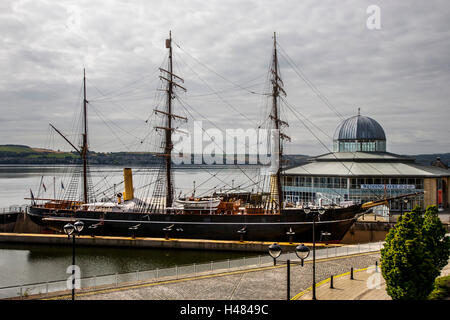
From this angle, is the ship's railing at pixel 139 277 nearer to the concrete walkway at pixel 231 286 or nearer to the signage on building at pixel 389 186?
the concrete walkway at pixel 231 286

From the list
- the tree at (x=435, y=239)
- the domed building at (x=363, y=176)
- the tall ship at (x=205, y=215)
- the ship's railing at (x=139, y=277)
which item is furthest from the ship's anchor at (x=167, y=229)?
the tree at (x=435, y=239)

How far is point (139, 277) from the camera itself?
18.9m

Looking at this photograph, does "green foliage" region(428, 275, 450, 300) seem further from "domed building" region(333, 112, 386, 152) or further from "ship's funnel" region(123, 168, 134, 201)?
"domed building" region(333, 112, 386, 152)

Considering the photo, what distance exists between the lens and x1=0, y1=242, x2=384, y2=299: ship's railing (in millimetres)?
16297

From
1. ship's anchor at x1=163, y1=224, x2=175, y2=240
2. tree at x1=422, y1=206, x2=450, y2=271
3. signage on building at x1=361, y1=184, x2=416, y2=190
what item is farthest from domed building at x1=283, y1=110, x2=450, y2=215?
tree at x1=422, y1=206, x2=450, y2=271

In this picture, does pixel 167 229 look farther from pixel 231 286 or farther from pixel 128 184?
pixel 231 286

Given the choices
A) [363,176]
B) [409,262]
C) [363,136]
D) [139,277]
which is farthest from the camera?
[363,136]

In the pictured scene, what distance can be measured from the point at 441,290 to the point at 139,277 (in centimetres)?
1455

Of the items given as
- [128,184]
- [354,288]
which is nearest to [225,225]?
[128,184]

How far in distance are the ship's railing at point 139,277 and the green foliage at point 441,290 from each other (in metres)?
7.61
